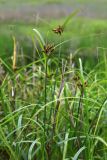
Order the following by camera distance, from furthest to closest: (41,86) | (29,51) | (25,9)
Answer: (25,9) → (29,51) → (41,86)

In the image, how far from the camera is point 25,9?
27.4 ft

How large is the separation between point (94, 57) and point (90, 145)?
312cm

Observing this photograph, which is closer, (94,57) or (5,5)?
(94,57)

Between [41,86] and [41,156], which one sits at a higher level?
[41,86]

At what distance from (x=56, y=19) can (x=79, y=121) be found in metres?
5.52

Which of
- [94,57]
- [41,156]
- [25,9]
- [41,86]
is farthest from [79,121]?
[25,9]

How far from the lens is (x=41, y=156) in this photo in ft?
7.36

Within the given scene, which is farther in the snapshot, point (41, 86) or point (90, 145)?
point (41, 86)

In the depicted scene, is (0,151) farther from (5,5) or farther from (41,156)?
(5,5)

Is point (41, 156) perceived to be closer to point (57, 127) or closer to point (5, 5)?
point (57, 127)

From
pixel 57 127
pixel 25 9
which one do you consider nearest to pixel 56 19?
pixel 25 9

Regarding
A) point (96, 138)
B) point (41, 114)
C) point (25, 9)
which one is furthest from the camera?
point (25, 9)

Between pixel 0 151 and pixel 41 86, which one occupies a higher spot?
pixel 41 86

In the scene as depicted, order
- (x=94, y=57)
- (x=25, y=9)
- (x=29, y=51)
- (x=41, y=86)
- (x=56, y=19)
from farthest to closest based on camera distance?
(x=25, y=9) < (x=56, y=19) < (x=29, y=51) < (x=94, y=57) < (x=41, y=86)
